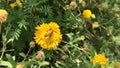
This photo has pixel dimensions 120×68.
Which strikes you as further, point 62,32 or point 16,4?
point 62,32

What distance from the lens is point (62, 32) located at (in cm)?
240

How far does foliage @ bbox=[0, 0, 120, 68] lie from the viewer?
192cm

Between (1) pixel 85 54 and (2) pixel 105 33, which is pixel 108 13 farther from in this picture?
(1) pixel 85 54

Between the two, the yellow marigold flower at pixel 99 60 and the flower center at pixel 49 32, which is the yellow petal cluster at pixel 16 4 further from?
the yellow marigold flower at pixel 99 60

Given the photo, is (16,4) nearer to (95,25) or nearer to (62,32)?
(62,32)

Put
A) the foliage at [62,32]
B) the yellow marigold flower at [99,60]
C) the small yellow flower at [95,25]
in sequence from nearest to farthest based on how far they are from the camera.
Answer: the yellow marigold flower at [99,60] → the foliage at [62,32] → the small yellow flower at [95,25]

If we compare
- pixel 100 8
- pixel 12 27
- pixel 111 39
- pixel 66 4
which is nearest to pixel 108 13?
pixel 100 8

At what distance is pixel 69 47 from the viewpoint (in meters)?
2.27

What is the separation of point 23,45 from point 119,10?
1133 millimetres

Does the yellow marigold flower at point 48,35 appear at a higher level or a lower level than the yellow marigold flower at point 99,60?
higher

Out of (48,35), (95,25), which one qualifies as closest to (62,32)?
(95,25)

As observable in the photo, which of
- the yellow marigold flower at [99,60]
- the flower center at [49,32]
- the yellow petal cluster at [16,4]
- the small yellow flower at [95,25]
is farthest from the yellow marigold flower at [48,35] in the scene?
the small yellow flower at [95,25]

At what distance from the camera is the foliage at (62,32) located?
1.92 meters

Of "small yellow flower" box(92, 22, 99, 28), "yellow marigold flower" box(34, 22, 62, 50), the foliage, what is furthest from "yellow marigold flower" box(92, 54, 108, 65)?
"small yellow flower" box(92, 22, 99, 28)
